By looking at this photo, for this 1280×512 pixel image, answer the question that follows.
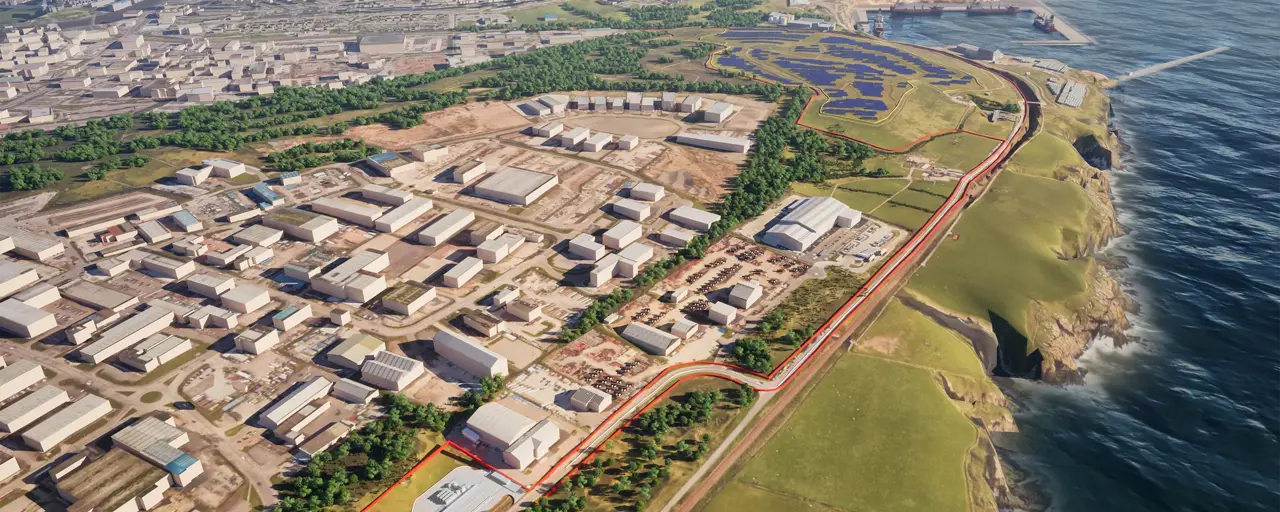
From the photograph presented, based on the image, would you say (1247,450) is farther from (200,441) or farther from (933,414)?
(200,441)

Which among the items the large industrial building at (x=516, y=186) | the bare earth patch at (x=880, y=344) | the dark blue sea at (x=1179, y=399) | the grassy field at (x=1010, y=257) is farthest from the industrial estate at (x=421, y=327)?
the dark blue sea at (x=1179, y=399)

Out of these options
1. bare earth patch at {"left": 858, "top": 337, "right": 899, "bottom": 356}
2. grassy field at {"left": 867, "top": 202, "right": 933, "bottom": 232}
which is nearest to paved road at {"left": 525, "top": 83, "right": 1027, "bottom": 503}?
bare earth patch at {"left": 858, "top": 337, "right": 899, "bottom": 356}

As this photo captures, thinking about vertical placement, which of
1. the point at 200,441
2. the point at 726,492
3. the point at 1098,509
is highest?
the point at 200,441

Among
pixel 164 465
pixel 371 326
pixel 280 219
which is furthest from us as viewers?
pixel 280 219

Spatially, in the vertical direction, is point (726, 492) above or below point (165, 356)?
below

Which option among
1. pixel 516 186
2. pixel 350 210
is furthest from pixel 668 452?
pixel 350 210

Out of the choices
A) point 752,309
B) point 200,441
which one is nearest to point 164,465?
point 200,441

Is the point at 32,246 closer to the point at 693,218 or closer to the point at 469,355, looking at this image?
the point at 469,355
